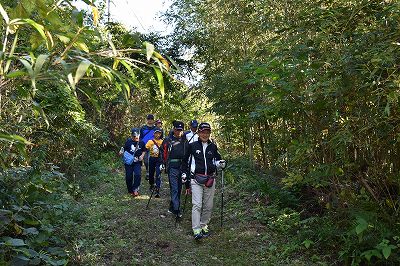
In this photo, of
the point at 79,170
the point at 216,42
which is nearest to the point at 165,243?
the point at 79,170

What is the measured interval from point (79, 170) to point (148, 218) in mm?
4042

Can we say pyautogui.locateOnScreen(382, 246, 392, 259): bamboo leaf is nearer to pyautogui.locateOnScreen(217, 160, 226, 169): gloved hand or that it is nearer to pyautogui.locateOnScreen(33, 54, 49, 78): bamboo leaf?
pyautogui.locateOnScreen(217, 160, 226, 169): gloved hand

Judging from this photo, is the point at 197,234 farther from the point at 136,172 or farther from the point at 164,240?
the point at 136,172

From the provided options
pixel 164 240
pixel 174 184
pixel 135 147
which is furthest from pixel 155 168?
pixel 164 240

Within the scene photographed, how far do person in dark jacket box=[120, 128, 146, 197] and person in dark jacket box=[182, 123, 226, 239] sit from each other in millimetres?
3049

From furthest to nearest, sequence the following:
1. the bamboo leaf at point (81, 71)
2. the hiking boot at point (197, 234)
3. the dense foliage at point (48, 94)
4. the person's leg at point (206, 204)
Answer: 1. the person's leg at point (206, 204)
2. the hiking boot at point (197, 234)
3. the dense foliage at point (48, 94)
4. the bamboo leaf at point (81, 71)

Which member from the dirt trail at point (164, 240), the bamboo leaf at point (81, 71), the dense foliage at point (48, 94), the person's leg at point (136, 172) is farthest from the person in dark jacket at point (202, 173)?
the bamboo leaf at point (81, 71)

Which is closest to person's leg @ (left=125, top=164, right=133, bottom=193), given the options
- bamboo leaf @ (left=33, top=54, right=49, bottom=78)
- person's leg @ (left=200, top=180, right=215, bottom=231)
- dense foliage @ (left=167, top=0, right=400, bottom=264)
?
person's leg @ (left=200, top=180, right=215, bottom=231)

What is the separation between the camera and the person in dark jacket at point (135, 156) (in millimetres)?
9719

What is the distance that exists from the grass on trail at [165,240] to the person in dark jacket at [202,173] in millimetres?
392

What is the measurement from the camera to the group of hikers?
22.3 ft

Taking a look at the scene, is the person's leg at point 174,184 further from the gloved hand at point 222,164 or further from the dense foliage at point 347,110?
the dense foliage at point 347,110

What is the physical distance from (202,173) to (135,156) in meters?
3.38

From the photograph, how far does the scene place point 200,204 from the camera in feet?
22.4
